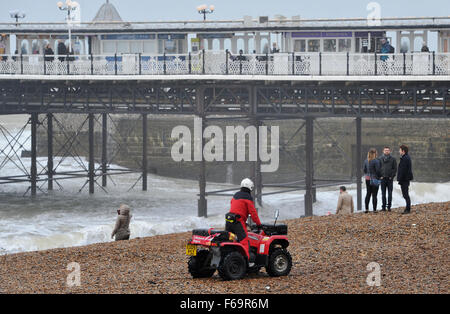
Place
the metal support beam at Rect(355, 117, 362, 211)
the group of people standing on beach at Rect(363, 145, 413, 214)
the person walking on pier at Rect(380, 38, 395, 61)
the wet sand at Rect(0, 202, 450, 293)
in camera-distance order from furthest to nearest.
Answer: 1. the metal support beam at Rect(355, 117, 362, 211)
2. the person walking on pier at Rect(380, 38, 395, 61)
3. the group of people standing on beach at Rect(363, 145, 413, 214)
4. the wet sand at Rect(0, 202, 450, 293)

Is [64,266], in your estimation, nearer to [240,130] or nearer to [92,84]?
[92,84]

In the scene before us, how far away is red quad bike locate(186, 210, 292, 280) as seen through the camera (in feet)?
47.2

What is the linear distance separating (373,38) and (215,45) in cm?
683

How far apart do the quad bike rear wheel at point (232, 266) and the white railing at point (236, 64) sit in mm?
19301

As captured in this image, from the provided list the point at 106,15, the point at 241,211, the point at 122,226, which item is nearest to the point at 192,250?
the point at 241,211

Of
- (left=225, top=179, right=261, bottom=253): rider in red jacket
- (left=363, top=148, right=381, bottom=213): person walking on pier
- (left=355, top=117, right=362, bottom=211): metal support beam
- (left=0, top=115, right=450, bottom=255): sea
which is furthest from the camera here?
(left=355, top=117, right=362, bottom=211): metal support beam

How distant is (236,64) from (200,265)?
20.4 metres

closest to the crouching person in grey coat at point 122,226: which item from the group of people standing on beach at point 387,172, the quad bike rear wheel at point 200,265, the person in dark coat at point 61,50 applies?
the group of people standing on beach at point 387,172

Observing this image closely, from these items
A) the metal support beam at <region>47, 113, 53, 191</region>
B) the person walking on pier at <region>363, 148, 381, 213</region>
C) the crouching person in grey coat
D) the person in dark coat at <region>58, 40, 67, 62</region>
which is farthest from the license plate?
the metal support beam at <region>47, 113, 53, 191</region>

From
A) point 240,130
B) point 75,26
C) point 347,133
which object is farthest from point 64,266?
point 240,130

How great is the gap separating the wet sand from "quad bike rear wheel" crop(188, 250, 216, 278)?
6.9 inches

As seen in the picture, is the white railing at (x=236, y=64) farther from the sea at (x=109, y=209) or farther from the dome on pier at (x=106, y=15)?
the dome on pier at (x=106, y=15)

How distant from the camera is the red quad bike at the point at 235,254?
14.4m

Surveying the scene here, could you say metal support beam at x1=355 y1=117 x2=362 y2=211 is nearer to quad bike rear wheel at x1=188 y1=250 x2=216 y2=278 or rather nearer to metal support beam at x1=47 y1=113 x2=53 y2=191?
metal support beam at x1=47 y1=113 x2=53 y2=191
